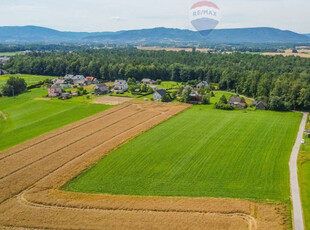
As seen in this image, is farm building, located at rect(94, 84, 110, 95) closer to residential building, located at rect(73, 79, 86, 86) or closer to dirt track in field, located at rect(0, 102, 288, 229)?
residential building, located at rect(73, 79, 86, 86)

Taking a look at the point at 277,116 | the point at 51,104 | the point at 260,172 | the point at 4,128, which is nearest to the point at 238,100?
the point at 277,116

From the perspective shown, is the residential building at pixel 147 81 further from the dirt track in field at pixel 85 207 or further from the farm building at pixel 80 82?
the dirt track in field at pixel 85 207

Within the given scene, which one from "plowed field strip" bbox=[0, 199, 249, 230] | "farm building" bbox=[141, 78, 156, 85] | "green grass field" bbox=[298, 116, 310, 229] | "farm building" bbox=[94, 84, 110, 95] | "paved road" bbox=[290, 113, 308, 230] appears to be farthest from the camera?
"farm building" bbox=[141, 78, 156, 85]

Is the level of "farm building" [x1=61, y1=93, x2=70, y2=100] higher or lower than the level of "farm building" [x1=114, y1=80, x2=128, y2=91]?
lower

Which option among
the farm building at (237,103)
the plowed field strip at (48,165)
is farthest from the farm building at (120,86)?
the plowed field strip at (48,165)

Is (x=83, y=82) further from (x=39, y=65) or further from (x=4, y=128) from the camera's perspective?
(x=4, y=128)

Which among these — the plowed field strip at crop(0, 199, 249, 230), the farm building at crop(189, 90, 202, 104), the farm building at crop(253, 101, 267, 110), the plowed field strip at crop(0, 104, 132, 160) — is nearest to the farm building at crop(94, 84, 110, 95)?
the plowed field strip at crop(0, 104, 132, 160)
